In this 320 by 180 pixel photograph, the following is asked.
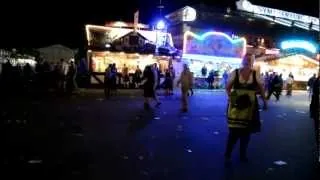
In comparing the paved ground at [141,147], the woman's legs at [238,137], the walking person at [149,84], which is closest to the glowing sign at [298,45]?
the walking person at [149,84]

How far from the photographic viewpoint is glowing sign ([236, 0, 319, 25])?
177 ft

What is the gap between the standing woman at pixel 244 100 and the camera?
8234 mm

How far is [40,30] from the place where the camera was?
54500 millimetres

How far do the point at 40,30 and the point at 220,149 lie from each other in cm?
4714

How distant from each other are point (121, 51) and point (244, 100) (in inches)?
1079

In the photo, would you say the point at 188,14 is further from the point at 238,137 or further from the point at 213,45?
the point at 238,137

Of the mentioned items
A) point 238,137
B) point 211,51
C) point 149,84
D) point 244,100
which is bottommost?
point 238,137

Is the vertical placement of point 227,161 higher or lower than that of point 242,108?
lower

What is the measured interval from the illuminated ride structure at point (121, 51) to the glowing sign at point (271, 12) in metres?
18.5

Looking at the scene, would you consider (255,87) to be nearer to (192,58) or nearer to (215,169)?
(215,169)

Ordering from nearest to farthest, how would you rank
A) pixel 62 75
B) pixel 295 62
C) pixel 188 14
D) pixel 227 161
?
pixel 227 161 < pixel 62 75 < pixel 188 14 < pixel 295 62

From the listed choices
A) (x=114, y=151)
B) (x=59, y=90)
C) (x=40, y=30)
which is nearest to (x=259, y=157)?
(x=114, y=151)

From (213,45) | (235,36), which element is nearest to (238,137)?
(213,45)

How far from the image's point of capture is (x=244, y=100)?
8227 millimetres
